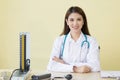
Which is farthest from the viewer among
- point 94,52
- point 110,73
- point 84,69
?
point 94,52

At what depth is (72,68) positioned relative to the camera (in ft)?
7.00

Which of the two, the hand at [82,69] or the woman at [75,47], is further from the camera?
the woman at [75,47]

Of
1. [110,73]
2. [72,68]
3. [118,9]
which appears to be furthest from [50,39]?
[110,73]

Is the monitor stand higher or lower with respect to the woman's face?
lower

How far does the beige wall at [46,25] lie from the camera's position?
3.14 meters

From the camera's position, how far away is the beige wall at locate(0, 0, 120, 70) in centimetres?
314

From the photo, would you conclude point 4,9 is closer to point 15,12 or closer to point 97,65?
point 15,12

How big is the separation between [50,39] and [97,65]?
3.78ft

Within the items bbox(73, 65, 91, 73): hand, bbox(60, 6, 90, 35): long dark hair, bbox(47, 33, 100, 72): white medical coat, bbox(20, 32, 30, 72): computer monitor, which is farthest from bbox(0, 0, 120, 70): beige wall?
bbox(20, 32, 30, 72): computer monitor

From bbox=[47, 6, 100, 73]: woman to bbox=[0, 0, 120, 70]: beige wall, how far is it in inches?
27.3

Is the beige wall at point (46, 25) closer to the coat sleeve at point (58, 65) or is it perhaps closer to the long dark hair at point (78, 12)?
the long dark hair at point (78, 12)

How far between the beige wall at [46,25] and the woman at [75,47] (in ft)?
2.27

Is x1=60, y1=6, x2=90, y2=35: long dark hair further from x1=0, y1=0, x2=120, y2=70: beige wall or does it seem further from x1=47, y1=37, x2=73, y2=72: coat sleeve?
x1=0, y1=0, x2=120, y2=70: beige wall

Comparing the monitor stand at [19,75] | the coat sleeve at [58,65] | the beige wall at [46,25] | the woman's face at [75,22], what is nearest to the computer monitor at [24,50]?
the monitor stand at [19,75]
